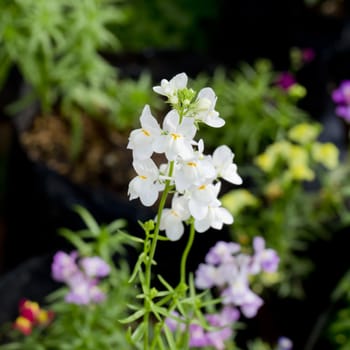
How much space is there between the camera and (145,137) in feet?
3.20

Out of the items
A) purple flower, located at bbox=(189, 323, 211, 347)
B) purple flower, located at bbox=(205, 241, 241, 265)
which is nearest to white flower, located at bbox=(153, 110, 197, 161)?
purple flower, located at bbox=(205, 241, 241, 265)

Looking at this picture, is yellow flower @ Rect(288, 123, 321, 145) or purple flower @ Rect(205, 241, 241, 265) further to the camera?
yellow flower @ Rect(288, 123, 321, 145)

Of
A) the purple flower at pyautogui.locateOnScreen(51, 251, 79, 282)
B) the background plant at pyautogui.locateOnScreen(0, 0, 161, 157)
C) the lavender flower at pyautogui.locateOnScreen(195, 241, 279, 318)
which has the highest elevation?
the background plant at pyautogui.locateOnScreen(0, 0, 161, 157)

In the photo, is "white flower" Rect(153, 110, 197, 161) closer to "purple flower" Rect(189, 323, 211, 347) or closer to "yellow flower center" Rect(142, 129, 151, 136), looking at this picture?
"yellow flower center" Rect(142, 129, 151, 136)

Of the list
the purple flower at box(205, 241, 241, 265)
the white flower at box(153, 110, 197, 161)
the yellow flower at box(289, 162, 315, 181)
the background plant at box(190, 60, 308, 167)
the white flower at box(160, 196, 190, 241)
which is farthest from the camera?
the background plant at box(190, 60, 308, 167)

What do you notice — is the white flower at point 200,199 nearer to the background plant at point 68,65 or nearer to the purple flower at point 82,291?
the purple flower at point 82,291

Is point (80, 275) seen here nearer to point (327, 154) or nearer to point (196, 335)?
point (196, 335)

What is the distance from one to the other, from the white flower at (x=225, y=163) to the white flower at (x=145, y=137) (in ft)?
0.40

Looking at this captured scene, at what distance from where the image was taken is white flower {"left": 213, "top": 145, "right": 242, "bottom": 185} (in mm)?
1066

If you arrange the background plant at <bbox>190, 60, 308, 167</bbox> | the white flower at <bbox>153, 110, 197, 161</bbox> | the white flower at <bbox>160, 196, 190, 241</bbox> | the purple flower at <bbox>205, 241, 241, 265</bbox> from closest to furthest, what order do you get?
1. the white flower at <bbox>153, 110, 197, 161</bbox>
2. the white flower at <bbox>160, 196, 190, 241</bbox>
3. the purple flower at <bbox>205, 241, 241, 265</bbox>
4. the background plant at <bbox>190, 60, 308, 167</bbox>

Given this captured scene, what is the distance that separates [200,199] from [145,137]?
0.35 feet

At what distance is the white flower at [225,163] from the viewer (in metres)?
1.07

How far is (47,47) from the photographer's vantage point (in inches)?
82.8

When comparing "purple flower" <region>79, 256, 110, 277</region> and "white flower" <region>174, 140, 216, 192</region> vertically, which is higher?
"purple flower" <region>79, 256, 110, 277</region>
